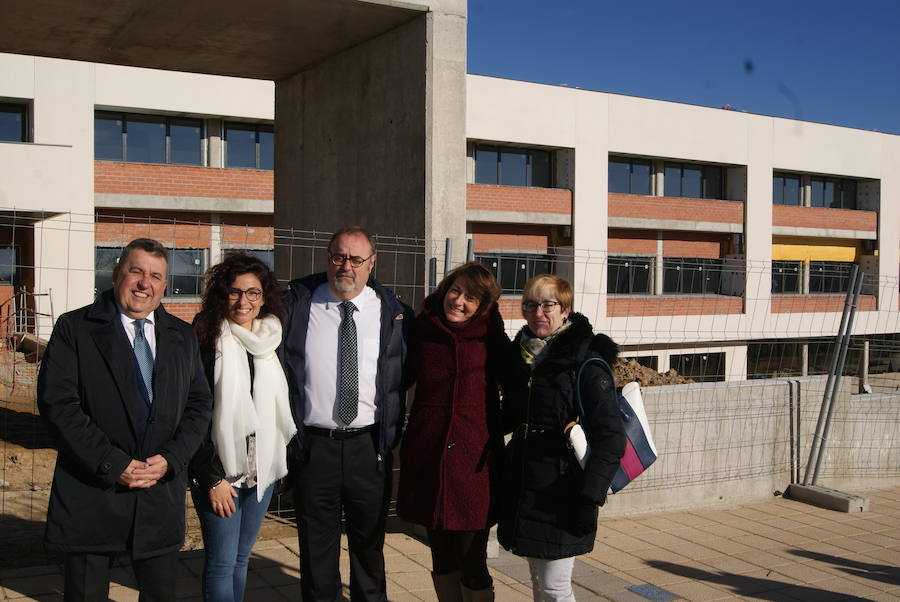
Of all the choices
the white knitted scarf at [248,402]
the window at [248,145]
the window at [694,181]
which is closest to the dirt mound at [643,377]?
the white knitted scarf at [248,402]

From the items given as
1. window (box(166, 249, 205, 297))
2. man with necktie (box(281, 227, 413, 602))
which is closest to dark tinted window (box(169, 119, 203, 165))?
window (box(166, 249, 205, 297))

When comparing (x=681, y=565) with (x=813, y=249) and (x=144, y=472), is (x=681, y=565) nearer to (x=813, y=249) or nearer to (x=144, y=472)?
(x=144, y=472)

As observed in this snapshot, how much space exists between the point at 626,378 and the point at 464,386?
396 inches

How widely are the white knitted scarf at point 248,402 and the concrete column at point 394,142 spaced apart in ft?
7.58

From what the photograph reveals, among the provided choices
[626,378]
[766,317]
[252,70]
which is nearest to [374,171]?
[252,70]

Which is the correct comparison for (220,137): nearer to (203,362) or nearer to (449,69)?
(449,69)

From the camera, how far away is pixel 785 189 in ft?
118

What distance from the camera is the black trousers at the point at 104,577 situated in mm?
3289

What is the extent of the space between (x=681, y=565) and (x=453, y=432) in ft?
9.41

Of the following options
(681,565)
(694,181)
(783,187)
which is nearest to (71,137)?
(681,565)

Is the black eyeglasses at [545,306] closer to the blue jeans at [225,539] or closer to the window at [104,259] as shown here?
the blue jeans at [225,539]

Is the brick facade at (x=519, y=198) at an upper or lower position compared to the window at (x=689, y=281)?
upper

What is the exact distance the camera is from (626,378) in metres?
13.6

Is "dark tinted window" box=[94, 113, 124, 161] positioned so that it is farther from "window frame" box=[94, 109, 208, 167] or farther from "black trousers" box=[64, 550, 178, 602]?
Result: "black trousers" box=[64, 550, 178, 602]
